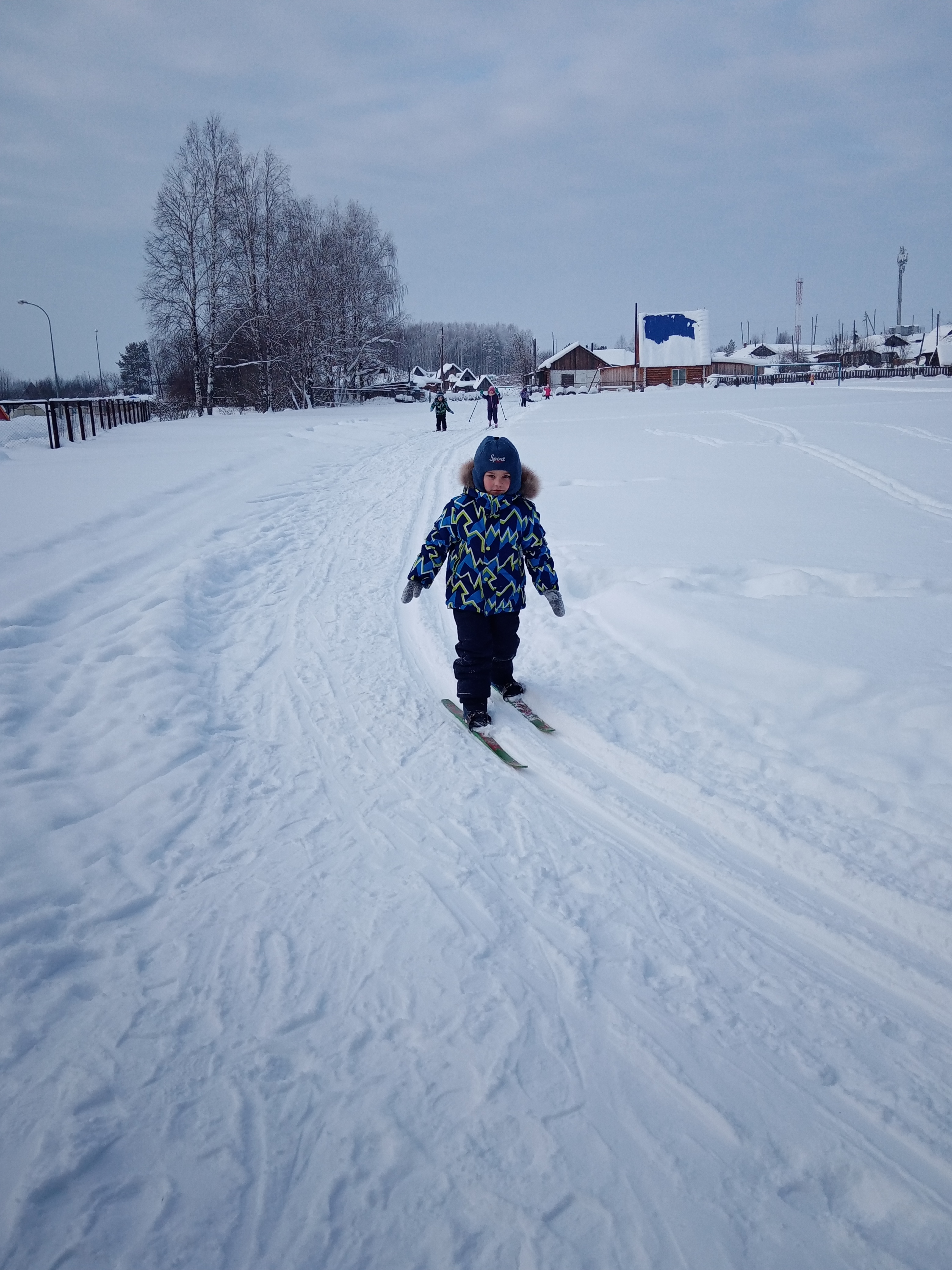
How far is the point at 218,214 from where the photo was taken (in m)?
32.1

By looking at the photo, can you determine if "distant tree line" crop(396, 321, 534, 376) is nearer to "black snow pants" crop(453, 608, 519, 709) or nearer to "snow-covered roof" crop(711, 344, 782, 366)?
"snow-covered roof" crop(711, 344, 782, 366)

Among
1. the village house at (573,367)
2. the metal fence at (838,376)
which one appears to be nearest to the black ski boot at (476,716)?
the metal fence at (838,376)

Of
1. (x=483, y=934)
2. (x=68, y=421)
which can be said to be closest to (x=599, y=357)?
(x=68, y=421)

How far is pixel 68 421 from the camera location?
20375mm

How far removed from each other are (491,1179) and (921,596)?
5.03 m

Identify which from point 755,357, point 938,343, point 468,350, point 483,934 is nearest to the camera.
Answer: point 483,934

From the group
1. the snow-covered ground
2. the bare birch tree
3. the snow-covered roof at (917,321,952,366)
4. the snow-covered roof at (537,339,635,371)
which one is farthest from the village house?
the snow-covered ground

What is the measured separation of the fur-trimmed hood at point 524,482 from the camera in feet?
13.4

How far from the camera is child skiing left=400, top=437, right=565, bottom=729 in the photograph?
4.02 metres

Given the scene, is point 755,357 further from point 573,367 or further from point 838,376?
point 838,376

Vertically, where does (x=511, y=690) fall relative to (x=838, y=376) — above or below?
below

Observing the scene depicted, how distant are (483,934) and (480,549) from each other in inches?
84.5

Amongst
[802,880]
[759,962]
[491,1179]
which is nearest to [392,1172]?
[491,1179]

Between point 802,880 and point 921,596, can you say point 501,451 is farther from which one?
point 921,596
